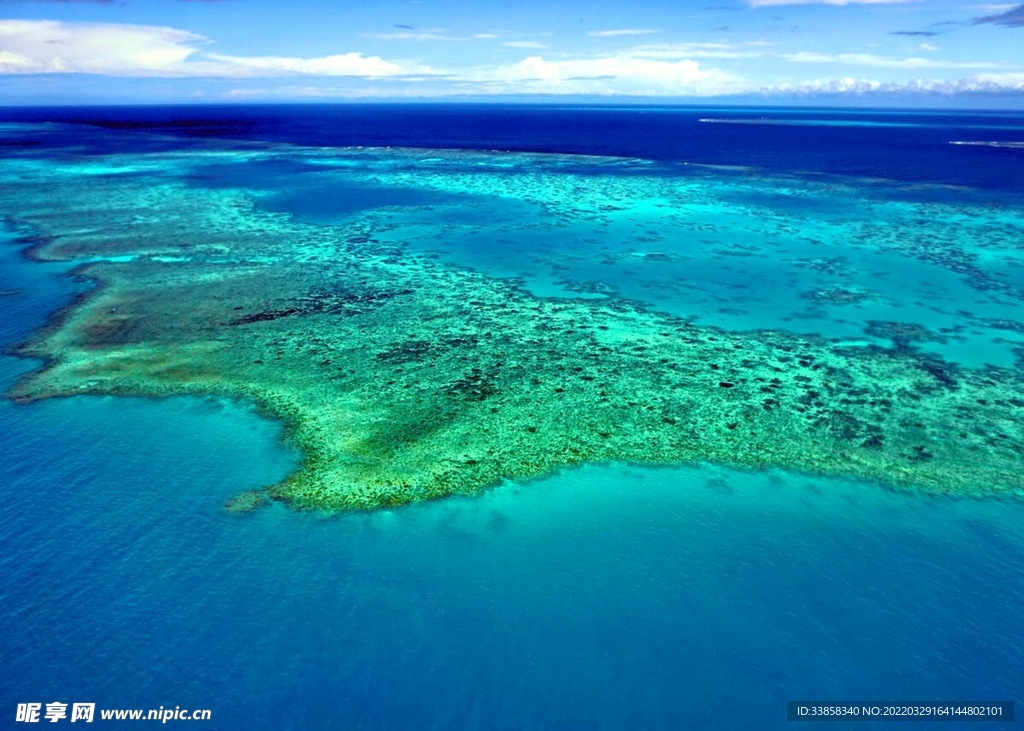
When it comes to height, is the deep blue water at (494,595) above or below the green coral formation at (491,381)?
below

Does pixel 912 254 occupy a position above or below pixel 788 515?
above

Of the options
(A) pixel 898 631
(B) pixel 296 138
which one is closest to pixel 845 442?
(A) pixel 898 631

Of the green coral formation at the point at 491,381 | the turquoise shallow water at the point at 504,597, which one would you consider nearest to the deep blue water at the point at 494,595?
the turquoise shallow water at the point at 504,597

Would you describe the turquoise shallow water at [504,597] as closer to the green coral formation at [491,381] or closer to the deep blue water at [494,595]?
the deep blue water at [494,595]

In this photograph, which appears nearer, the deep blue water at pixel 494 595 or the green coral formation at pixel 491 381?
the deep blue water at pixel 494 595

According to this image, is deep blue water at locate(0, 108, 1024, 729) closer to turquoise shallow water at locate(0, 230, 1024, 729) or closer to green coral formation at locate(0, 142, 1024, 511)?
turquoise shallow water at locate(0, 230, 1024, 729)

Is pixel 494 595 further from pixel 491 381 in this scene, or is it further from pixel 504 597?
pixel 491 381

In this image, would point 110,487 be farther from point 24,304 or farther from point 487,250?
point 487,250
